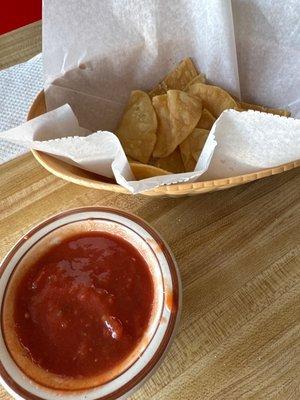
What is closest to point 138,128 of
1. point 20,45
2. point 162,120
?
point 162,120

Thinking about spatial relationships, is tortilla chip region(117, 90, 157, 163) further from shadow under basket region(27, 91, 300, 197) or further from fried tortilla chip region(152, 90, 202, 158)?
shadow under basket region(27, 91, 300, 197)

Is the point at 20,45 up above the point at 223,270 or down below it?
above

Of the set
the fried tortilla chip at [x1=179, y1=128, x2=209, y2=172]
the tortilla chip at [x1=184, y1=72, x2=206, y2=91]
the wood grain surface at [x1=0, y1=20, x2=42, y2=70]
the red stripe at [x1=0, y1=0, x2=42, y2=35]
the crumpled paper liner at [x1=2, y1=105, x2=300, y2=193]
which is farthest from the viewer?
the red stripe at [x1=0, y1=0, x2=42, y2=35]

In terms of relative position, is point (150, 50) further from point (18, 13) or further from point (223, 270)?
point (18, 13)

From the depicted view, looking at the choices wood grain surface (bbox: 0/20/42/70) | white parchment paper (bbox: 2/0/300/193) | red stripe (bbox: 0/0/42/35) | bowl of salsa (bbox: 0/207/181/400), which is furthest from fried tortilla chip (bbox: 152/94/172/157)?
red stripe (bbox: 0/0/42/35)

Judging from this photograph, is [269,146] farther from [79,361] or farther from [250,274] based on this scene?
[79,361]
